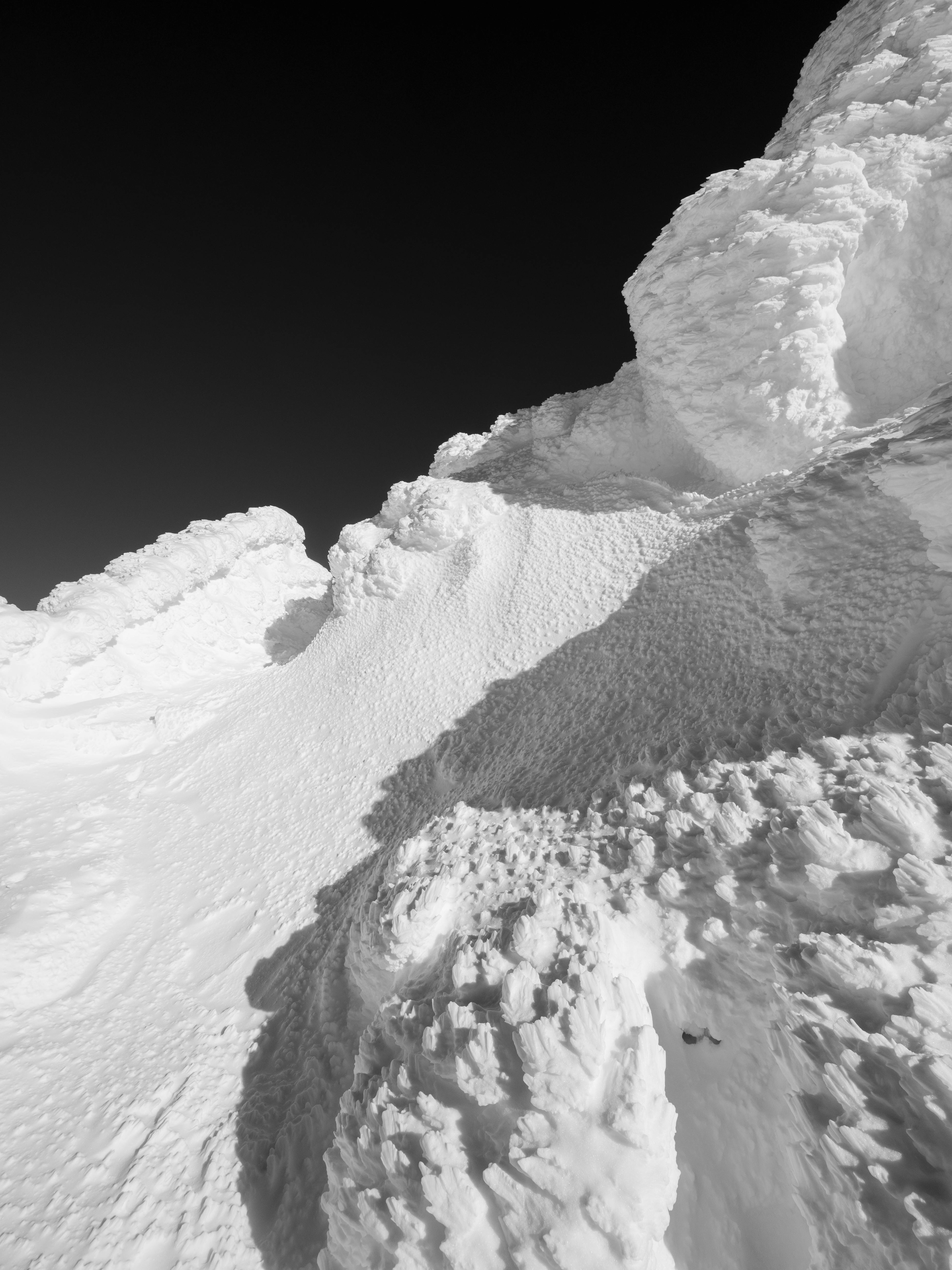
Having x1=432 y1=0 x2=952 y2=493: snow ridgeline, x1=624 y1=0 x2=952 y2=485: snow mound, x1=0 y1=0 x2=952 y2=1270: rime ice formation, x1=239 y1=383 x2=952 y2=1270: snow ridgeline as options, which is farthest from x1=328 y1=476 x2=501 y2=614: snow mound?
x1=239 y1=383 x2=952 y2=1270: snow ridgeline

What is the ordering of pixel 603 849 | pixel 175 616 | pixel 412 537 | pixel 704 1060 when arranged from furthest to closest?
pixel 175 616 < pixel 412 537 < pixel 603 849 < pixel 704 1060

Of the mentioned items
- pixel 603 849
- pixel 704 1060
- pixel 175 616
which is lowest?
pixel 704 1060

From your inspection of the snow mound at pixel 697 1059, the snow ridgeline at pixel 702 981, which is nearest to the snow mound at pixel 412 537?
the snow ridgeline at pixel 702 981

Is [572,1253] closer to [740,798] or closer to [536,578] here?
[740,798]

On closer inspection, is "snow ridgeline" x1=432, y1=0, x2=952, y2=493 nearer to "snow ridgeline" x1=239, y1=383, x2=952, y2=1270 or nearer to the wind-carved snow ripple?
"snow ridgeline" x1=239, y1=383, x2=952, y2=1270

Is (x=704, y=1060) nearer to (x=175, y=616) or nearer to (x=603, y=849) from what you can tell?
(x=603, y=849)

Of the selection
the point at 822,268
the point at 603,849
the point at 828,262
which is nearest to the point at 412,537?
the point at 822,268

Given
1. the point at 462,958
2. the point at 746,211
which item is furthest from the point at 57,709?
the point at 746,211
